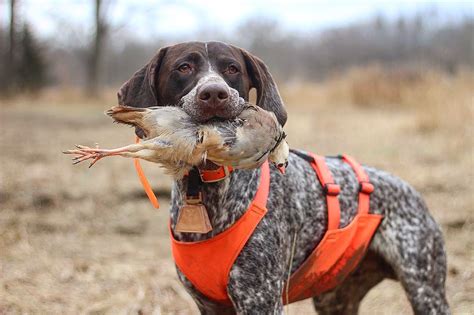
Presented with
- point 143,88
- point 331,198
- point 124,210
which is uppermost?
point 143,88

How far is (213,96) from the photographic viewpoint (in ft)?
8.81

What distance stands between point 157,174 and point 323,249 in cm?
530

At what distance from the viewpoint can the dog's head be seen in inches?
123

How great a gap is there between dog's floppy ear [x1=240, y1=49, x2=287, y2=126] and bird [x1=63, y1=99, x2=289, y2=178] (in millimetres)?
571

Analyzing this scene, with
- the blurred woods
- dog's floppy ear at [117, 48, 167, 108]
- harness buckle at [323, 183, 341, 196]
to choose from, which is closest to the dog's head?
dog's floppy ear at [117, 48, 167, 108]

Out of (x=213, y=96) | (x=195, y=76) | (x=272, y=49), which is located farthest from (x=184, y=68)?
(x=272, y=49)

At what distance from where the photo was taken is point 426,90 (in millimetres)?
14297

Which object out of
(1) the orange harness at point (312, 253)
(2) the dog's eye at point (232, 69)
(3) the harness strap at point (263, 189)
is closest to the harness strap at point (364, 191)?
(1) the orange harness at point (312, 253)

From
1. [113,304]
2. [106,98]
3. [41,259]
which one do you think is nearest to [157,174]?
[41,259]

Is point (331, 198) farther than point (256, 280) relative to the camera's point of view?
Yes

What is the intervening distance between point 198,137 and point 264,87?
2.63ft

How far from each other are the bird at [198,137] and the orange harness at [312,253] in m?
0.47

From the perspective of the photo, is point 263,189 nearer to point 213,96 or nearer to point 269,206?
point 269,206

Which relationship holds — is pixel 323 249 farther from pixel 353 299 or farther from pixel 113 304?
pixel 113 304
